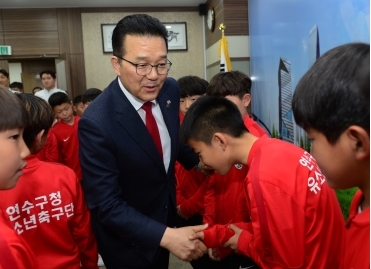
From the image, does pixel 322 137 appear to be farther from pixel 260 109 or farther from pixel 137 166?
pixel 260 109

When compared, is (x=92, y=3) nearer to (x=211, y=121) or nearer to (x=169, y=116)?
(x=169, y=116)

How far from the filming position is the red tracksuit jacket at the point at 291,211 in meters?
0.93

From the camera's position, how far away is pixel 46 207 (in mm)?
1240

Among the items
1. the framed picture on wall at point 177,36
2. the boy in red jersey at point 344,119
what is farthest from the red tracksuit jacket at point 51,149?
the framed picture on wall at point 177,36

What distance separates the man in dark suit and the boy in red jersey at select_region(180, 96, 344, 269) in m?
0.26

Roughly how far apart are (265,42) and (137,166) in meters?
3.09

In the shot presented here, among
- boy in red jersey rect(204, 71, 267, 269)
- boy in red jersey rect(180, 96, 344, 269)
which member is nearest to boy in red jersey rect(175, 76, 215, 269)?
boy in red jersey rect(204, 71, 267, 269)

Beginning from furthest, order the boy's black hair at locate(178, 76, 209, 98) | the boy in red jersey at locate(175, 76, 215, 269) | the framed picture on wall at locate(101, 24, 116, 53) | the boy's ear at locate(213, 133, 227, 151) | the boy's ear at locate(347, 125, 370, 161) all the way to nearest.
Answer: the framed picture on wall at locate(101, 24, 116, 53) → the boy's black hair at locate(178, 76, 209, 98) → the boy in red jersey at locate(175, 76, 215, 269) → the boy's ear at locate(213, 133, 227, 151) → the boy's ear at locate(347, 125, 370, 161)

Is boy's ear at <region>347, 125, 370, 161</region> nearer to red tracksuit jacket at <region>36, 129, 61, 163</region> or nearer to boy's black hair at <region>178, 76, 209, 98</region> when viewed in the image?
boy's black hair at <region>178, 76, 209, 98</region>

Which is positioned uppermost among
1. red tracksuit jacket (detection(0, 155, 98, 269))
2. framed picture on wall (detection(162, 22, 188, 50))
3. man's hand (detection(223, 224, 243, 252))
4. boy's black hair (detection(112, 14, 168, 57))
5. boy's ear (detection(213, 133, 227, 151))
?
framed picture on wall (detection(162, 22, 188, 50))

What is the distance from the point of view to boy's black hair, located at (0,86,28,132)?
812 millimetres

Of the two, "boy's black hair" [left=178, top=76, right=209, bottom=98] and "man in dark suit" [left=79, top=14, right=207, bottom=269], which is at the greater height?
"boy's black hair" [left=178, top=76, right=209, bottom=98]

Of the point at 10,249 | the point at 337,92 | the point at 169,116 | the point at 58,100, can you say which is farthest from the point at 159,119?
the point at 58,100

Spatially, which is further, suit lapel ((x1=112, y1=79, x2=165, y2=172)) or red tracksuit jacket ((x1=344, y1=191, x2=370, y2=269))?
suit lapel ((x1=112, y1=79, x2=165, y2=172))
